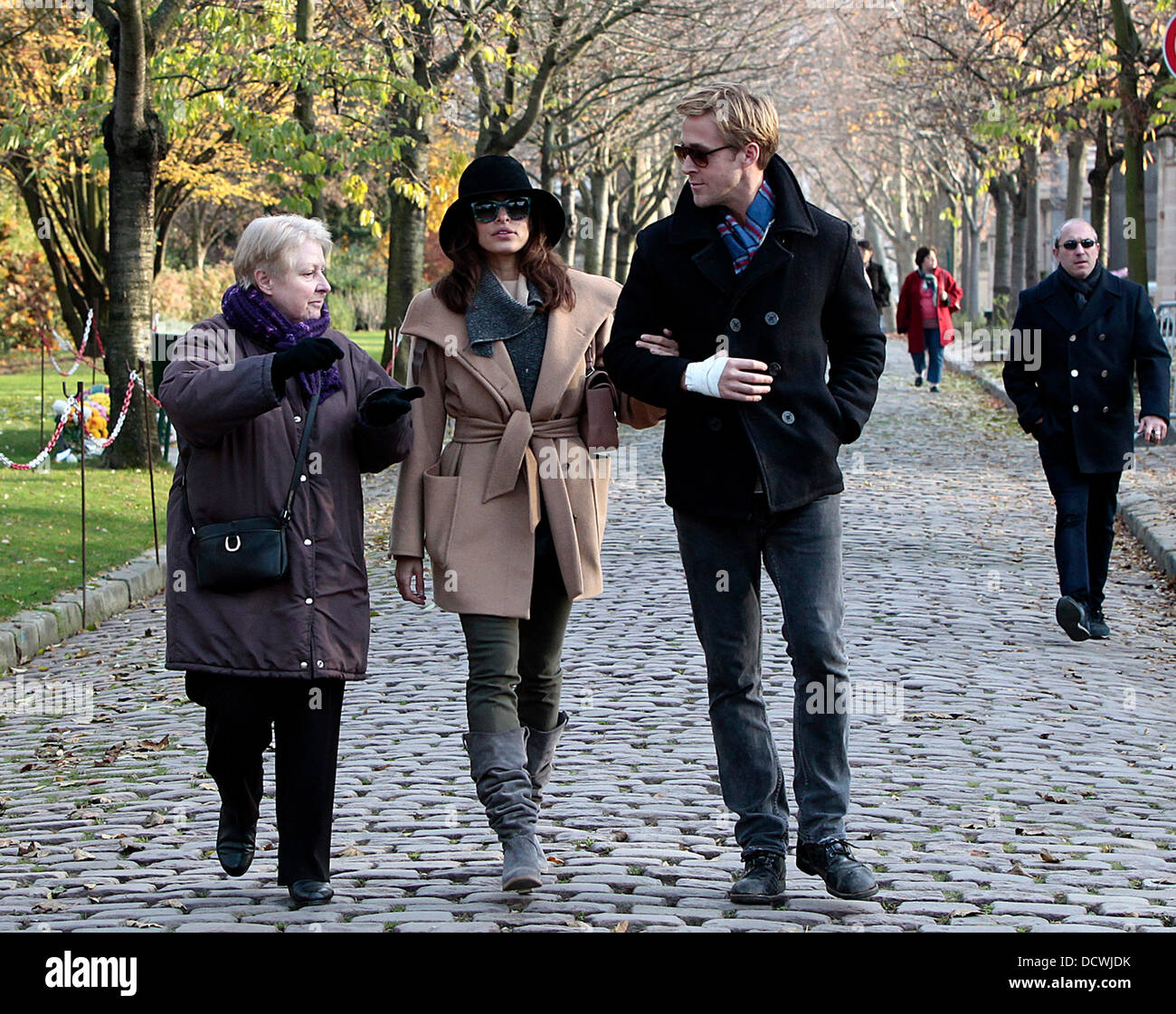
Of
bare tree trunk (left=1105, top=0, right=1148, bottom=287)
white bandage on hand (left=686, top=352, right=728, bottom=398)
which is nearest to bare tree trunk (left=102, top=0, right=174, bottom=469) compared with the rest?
bare tree trunk (left=1105, top=0, right=1148, bottom=287)

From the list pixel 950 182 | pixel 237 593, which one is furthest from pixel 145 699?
pixel 950 182

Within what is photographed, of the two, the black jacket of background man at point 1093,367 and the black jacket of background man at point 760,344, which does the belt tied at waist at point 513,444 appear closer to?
the black jacket of background man at point 760,344

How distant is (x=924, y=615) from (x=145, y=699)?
426 cm

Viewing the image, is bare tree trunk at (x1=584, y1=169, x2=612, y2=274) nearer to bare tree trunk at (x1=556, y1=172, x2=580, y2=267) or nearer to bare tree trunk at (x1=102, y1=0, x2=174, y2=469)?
bare tree trunk at (x1=556, y1=172, x2=580, y2=267)

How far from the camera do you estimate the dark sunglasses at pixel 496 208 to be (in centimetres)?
522

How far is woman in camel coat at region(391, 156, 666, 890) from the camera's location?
5.13 meters

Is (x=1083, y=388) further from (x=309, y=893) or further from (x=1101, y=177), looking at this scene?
(x=1101, y=177)

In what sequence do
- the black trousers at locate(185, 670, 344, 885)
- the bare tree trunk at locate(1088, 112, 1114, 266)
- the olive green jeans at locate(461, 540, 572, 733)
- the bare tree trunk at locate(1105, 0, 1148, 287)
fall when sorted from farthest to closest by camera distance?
the bare tree trunk at locate(1088, 112, 1114, 266)
the bare tree trunk at locate(1105, 0, 1148, 287)
the olive green jeans at locate(461, 540, 572, 733)
the black trousers at locate(185, 670, 344, 885)

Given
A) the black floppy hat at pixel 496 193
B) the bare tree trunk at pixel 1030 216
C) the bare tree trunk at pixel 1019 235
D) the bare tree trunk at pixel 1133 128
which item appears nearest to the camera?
the black floppy hat at pixel 496 193

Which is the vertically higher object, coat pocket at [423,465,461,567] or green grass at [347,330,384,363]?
green grass at [347,330,384,363]

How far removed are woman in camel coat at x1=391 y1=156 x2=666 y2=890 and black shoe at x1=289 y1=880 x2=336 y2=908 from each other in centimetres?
56

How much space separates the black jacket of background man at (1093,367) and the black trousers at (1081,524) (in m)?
0.11

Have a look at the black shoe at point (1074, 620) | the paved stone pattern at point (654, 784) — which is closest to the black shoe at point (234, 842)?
the paved stone pattern at point (654, 784)

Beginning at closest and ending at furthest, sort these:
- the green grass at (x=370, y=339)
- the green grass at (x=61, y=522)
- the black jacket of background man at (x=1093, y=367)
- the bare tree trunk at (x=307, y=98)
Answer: the black jacket of background man at (x=1093, y=367)
the green grass at (x=61, y=522)
the bare tree trunk at (x=307, y=98)
the green grass at (x=370, y=339)
